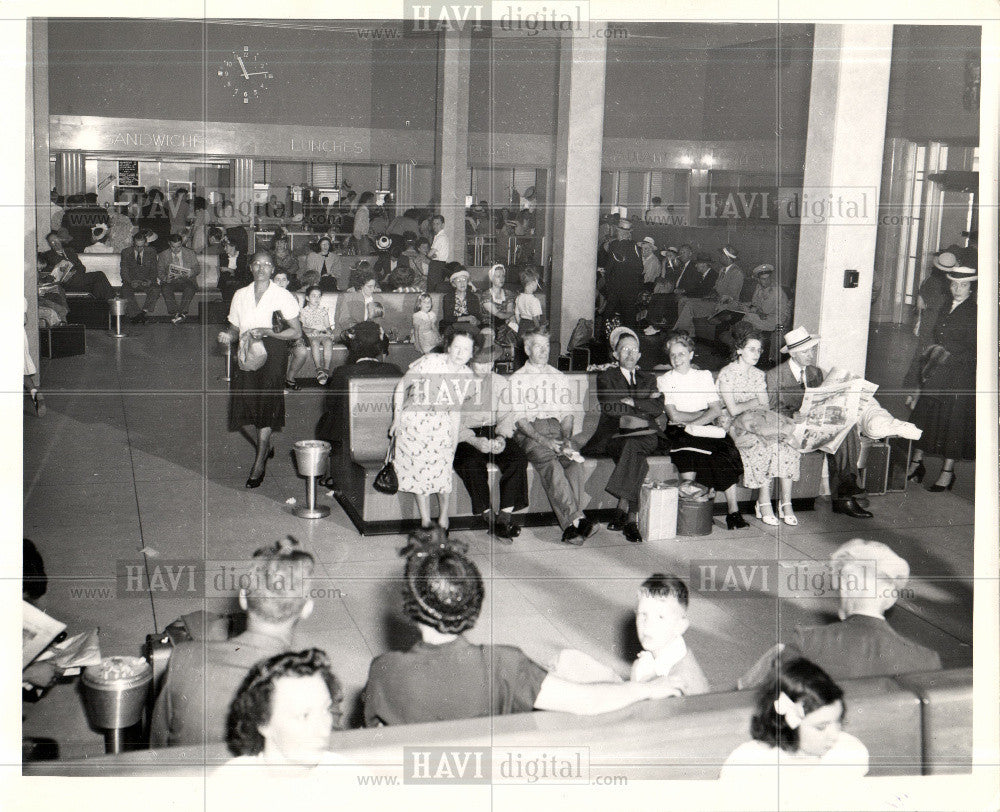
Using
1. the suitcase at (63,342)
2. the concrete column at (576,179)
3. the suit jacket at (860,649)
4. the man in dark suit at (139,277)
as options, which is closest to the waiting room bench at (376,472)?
the suit jacket at (860,649)

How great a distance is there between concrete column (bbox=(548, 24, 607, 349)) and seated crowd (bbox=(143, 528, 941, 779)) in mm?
7403

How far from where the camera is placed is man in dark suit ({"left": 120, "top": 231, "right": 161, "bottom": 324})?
13.3 m

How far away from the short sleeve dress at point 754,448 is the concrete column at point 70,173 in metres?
12.9

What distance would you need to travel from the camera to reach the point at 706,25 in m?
15.7

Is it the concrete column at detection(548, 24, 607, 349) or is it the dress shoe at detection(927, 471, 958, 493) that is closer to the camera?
the dress shoe at detection(927, 471, 958, 493)

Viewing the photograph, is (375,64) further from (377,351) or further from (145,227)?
(377,351)

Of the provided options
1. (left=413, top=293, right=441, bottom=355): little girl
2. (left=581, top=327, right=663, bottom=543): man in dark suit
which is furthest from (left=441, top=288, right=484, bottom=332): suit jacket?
(left=581, top=327, right=663, bottom=543): man in dark suit

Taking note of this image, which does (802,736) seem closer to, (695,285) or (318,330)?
(318,330)

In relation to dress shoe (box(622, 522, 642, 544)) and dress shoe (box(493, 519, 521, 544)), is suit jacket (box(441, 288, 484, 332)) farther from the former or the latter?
dress shoe (box(622, 522, 642, 544))

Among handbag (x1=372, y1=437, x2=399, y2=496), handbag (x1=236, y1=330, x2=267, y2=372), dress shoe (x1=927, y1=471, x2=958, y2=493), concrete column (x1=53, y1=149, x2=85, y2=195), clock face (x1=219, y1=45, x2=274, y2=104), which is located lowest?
dress shoe (x1=927, y1=471, x2=958, y2=493)

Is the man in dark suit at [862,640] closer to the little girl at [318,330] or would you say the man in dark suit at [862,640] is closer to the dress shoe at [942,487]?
the dress shoe at [942,487]

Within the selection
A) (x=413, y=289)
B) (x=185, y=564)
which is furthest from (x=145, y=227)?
(x=185, y=564)

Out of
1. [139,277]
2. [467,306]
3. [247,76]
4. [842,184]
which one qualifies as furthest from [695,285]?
[247,76]

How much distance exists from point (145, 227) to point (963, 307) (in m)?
12.0
